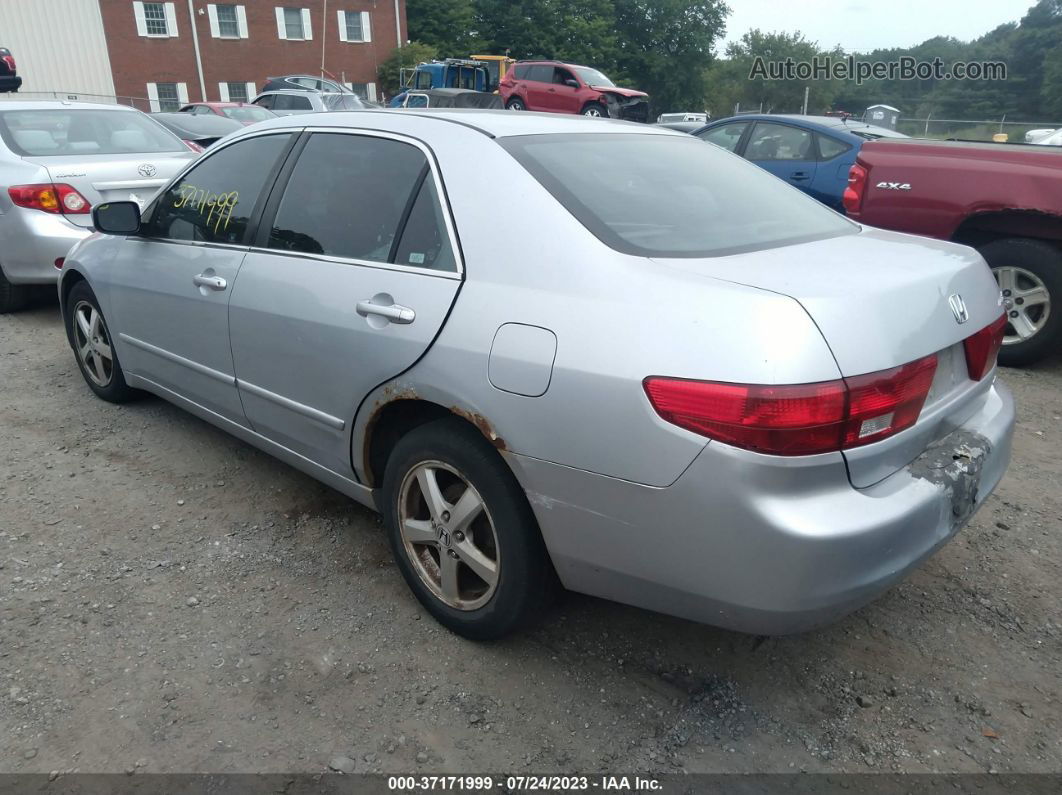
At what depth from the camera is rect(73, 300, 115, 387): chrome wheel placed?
4.39m

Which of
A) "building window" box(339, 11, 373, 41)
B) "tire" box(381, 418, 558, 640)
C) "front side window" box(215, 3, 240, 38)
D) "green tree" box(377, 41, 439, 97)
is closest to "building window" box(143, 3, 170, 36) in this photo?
"front side window" box(215, 3, 240, 38)

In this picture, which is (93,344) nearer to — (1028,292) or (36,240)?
(36,240)

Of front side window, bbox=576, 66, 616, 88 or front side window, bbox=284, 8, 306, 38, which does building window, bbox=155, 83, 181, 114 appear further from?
front side window, bbox=576, 66, 616, 88

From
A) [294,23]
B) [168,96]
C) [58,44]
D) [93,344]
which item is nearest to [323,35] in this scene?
[294,23]

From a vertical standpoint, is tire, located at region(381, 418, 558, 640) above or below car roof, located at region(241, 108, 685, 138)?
below

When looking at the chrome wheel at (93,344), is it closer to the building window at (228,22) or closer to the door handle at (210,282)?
the door handle at (210,282)

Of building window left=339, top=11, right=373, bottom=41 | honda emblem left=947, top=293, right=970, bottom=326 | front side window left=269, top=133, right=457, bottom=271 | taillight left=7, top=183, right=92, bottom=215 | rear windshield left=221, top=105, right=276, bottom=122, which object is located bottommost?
rear windshield left=221, top=105, right=276, bottom=122

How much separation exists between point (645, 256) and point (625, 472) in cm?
61

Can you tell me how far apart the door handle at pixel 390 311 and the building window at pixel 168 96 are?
37.2 m

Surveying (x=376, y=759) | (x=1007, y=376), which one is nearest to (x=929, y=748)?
(x=376, y=759)

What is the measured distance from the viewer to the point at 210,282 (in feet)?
10.8

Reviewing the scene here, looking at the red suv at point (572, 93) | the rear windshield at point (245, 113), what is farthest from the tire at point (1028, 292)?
the red suv at point (572, 93)

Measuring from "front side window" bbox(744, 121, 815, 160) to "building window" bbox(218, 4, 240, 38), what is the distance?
1350 inches

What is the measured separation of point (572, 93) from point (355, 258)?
2061 cm
